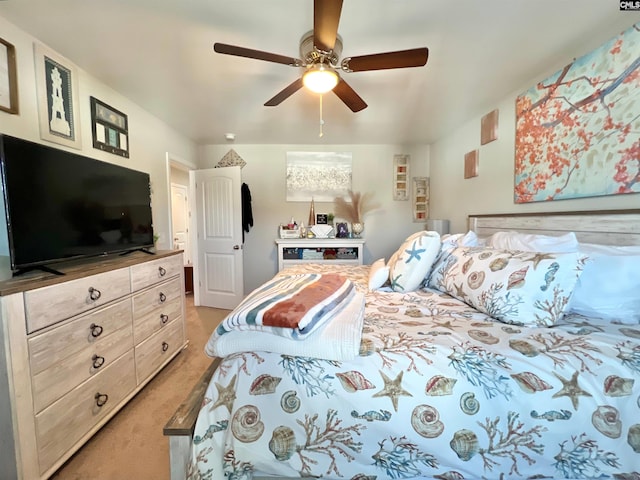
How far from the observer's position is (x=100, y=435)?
1401 mm

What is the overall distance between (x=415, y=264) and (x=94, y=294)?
189cm

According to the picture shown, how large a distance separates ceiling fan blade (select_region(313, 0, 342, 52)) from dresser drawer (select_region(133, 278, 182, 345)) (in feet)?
6.32

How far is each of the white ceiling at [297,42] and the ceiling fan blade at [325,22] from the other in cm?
18

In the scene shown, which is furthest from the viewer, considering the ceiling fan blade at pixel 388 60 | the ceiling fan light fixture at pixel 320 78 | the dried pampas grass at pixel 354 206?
the dried pampas grass at pixel 354 206

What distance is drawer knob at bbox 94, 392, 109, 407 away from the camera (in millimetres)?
1378

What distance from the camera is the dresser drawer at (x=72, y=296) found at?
109 cm

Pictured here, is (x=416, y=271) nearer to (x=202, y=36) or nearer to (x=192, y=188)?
(x=202, y=36)

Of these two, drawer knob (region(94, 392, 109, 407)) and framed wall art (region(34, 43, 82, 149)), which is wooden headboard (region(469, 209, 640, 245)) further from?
framed wall art (region(34, 43, 82, 149))

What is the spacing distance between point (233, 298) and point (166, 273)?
144 cm

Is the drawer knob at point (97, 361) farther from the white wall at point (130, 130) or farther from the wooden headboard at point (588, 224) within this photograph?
the wooden headboard at point (588, 224)

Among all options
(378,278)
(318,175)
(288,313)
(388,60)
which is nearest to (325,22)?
(388,60)

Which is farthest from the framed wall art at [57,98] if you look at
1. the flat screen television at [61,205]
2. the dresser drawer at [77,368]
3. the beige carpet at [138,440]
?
the beige carpet at [138,440]

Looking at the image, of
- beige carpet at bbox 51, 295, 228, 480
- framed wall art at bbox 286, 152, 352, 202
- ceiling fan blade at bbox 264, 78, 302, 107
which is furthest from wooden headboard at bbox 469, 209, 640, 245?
beige carpet at bbox 51, 295, 228, 480

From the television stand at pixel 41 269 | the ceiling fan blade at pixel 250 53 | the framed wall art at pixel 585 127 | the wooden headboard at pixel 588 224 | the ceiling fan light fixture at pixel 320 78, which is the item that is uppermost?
the ceiling fan blade at pixel 250 53
